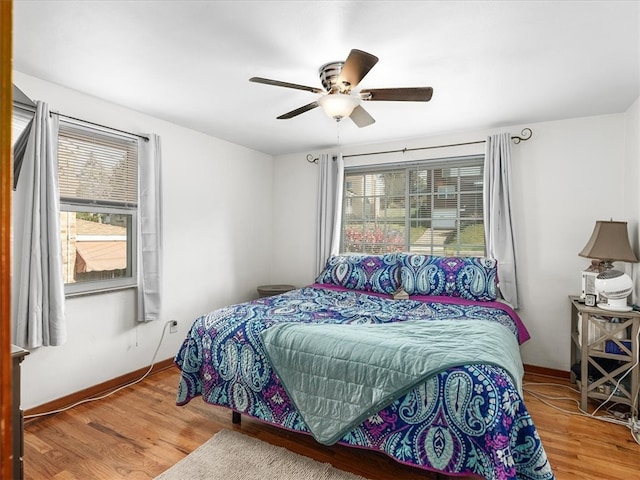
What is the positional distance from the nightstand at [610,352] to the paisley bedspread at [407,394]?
1.48ft

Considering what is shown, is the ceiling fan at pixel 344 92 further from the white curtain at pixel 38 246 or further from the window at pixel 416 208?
the window at pixel 416 208

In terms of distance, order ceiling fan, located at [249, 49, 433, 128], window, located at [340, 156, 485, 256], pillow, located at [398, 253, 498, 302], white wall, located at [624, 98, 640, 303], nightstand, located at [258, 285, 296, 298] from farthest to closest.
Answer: nightstand, located at [258, 285, 296, 298] < window, located at [340, 156, 485, 256] < pillow, located at [398, 253, 498, 302] < white wall, located at [624, 98, 640, 303] < ceiling fan, located at [249, 49, 433, 128]

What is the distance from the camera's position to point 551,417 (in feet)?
8.34

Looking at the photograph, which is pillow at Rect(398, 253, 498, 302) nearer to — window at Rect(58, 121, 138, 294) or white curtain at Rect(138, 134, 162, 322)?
white curtain at Rect(138, 134, 162, 322)

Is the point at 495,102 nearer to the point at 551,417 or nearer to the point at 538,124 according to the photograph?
the point at 538,124

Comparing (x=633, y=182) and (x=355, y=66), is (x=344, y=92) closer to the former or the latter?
(x=355, y=66)

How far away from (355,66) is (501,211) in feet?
7.52

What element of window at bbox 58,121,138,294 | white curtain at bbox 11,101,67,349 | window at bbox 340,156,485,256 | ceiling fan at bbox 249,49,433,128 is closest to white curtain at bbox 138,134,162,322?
window at bbox 58,121,138,294

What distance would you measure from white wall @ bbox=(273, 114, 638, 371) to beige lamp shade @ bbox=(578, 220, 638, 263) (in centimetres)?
40

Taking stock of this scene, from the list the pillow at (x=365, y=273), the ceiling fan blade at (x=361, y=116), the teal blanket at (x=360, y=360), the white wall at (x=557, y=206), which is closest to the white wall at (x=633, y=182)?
the white wall at (x=557, y=206)

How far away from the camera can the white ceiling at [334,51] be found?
5.65 ft

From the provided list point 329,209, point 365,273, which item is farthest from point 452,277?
point 329,209

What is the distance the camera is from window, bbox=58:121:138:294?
2736 millimetres

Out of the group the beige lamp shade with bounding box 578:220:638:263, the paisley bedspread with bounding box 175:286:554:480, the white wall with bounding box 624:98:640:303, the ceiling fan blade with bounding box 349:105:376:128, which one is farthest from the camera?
the white wall with bounding box 624:98:640:303
